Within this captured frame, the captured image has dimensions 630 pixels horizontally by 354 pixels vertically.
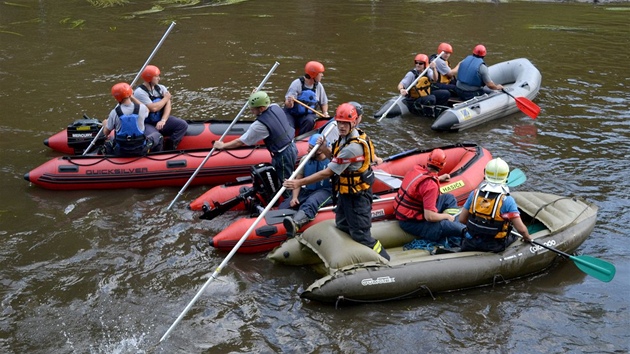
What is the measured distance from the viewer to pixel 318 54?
53.1ft

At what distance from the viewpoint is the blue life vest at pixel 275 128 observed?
7.66 meters

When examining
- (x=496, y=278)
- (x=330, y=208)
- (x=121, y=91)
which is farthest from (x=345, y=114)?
(x=121, y=91)

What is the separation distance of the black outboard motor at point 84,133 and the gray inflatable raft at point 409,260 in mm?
4163

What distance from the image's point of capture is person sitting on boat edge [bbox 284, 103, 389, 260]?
585 cm

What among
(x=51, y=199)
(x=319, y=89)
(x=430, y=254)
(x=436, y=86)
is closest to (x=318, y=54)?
(x=436, y=86)

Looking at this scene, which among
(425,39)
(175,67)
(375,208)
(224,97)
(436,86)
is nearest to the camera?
(375,208)

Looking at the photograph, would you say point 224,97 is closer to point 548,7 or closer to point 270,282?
point 270,282

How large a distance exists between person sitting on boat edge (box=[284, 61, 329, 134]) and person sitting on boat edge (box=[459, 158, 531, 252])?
12.7ft

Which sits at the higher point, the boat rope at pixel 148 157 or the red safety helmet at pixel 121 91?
the red safety helmet at pixel 121 91

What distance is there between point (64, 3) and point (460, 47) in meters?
13.5

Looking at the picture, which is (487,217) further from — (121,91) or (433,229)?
(121,91)

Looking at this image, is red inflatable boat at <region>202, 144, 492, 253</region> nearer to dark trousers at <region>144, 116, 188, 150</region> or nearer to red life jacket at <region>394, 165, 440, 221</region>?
red life jacket at <region>394, 165, 440, 221</region>

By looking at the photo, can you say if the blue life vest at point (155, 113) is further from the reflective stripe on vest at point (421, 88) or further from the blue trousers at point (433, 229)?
the reflective stripe on vest at point (421, 88)

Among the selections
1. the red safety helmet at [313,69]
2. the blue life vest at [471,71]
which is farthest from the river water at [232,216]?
the red safety helmet at [313,69]
